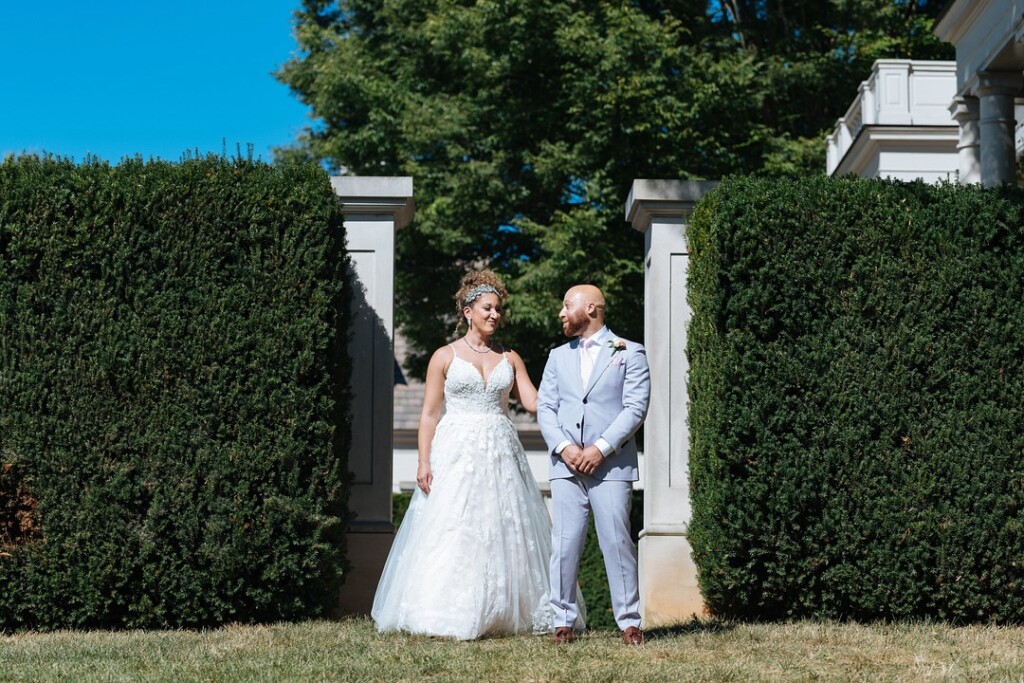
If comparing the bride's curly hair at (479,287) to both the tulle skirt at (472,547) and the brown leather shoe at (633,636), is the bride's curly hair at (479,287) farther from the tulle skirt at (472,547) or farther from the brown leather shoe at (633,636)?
the brown leather shoe at (633,636)

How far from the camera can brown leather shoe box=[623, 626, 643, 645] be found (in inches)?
276

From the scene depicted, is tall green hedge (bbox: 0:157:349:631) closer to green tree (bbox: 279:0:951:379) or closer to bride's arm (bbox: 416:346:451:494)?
bride's arm (bbox: 416:346:451:494)

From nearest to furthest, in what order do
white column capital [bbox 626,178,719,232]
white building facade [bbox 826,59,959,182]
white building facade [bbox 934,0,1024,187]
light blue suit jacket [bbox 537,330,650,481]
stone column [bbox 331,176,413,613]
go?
light blue suit jacket [bbox 537,330,650,481], stone column [bbox 331,176,413,613], white column capital [bbox 626,178,719,232], white building facade [bbox 934,0,1024,187], white building facade [bbox 826,59,959,182]

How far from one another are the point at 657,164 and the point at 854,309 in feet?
45.1

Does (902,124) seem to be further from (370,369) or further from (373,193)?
(370,369)

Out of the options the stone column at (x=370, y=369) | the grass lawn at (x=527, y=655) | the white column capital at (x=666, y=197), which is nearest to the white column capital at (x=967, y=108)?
the white column capital at (x=666, y=197)

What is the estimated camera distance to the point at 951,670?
6.25m

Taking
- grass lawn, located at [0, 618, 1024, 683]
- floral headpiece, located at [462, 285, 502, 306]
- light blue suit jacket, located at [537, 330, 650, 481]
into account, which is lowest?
grass lawn, located at [0, 618, 1024, 683]

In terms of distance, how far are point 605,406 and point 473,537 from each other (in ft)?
4.35

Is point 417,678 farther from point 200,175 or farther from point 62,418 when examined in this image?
point 200,175

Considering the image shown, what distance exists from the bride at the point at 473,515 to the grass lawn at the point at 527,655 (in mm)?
226

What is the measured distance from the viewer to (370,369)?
9.66 meters

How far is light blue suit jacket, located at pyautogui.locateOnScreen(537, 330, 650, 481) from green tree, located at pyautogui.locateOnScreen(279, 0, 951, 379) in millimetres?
13273

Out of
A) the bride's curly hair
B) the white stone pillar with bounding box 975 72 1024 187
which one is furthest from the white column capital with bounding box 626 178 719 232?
the white stone pillar with bounding box 975 72 1024 187
